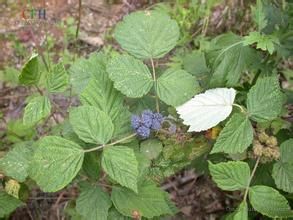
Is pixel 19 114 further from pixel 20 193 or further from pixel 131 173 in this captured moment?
pixel 131 173

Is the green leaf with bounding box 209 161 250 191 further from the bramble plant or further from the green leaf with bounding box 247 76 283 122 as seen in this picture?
the green leaf with bounding box 247 76 283 122

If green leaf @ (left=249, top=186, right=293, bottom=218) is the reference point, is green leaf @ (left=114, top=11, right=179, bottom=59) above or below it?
above

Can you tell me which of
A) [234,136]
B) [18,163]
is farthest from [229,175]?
[18,163]

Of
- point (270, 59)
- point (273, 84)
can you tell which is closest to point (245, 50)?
point (270, 59)

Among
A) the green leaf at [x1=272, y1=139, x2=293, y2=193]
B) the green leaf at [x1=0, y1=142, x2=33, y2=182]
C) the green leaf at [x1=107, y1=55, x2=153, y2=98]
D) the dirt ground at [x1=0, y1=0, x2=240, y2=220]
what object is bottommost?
the dirt ground at [x1=0, y1=0, x2=240, y2=220]

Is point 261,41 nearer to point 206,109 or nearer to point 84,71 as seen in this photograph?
point 206,109

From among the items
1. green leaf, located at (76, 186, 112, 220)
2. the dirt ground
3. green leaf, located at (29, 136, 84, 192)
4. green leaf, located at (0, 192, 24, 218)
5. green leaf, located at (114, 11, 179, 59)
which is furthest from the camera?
the dirt ground

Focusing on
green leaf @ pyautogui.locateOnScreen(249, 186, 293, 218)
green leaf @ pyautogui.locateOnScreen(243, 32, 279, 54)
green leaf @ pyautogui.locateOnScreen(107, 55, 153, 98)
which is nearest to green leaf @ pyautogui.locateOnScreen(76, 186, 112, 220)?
green leaf @ pyautogui.locateOnScreen(107, 55, 153, 98)

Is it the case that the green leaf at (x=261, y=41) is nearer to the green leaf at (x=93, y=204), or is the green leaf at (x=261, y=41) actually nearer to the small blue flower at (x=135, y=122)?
the small blue flower at (x=135, y=122)
